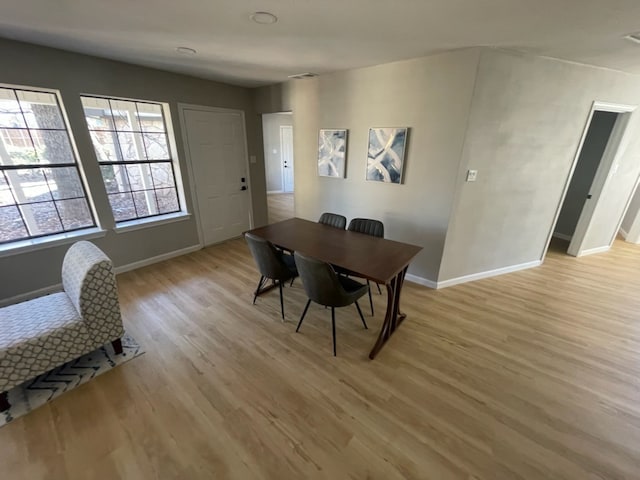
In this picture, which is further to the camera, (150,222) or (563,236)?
(563,236)

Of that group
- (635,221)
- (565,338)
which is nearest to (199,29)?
(565,338)

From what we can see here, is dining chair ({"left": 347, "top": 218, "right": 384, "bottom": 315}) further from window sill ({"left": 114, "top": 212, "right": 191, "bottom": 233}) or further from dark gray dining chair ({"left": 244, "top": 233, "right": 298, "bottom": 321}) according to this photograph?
window sill ({"left": 114, "top": 212, "right": 191, "bottom": 233})

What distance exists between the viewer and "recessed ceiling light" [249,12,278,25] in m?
1.71

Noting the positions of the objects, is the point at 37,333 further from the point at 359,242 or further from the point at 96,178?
the point at 359,242

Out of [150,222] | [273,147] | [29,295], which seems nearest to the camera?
[29,295]

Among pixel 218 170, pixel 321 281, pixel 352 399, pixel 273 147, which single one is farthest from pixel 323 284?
pixel 273 147

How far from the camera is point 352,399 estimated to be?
69.2 inches

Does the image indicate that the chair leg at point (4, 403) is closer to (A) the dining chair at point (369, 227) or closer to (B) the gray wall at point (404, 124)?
(A) the dining chair at point (369, 227)

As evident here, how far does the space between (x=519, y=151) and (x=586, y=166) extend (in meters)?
2.61

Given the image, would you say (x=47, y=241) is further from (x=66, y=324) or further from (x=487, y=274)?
(x=487, y=274)

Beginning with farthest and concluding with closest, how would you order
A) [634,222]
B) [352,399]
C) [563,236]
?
1. [563,236]
2. [634,222]
3. [352,399]

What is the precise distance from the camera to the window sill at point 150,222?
10.9 ft

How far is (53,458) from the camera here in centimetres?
142

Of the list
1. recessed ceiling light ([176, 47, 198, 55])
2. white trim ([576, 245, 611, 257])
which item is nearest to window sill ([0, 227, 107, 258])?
recessed ceiling light ([176, 47, 198, 55])
